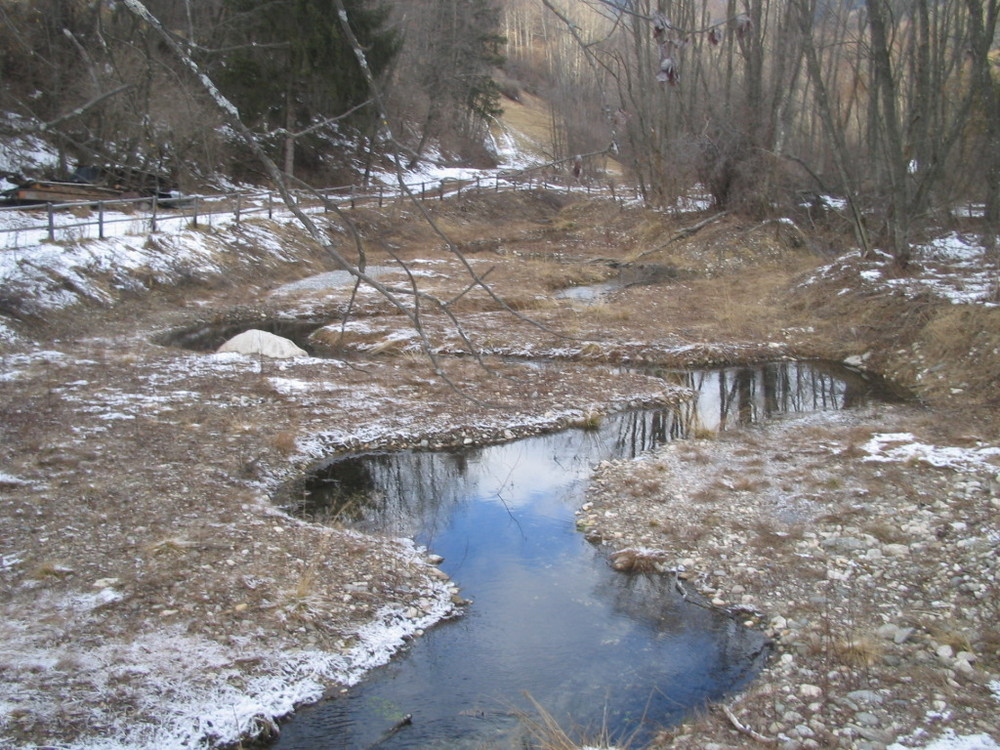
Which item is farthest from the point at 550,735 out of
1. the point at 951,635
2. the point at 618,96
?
the point at 618,96

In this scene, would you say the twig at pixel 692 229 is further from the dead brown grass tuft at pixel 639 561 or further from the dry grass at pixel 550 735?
the dry grass at pixel 550 735

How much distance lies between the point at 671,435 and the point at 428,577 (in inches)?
217

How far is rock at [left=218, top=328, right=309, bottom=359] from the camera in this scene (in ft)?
49.6

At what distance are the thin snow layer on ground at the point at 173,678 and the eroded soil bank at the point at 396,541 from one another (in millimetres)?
19

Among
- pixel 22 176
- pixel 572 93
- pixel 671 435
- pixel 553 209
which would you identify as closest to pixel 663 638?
pixel 671 435

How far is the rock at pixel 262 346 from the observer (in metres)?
15.1

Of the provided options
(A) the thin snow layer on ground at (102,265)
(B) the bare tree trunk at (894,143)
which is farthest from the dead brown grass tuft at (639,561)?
(A) the thin snow layer on ground at (102,265)

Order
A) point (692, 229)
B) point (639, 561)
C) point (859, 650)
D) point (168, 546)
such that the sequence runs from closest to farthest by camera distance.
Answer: point (859, 650), point (168, 546), point (639, 561), point (692, 229)

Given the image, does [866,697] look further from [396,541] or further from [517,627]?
[396,541]

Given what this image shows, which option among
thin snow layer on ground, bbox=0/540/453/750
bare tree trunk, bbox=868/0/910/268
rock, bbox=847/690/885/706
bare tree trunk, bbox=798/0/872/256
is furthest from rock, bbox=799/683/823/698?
bare tree trunk, bbox=798/0/872/256

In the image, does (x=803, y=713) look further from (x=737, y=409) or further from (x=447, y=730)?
(x=737, y=409)

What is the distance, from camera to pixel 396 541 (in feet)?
27.9

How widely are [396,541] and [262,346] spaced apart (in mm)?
7781

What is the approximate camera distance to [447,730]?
18.5ft
